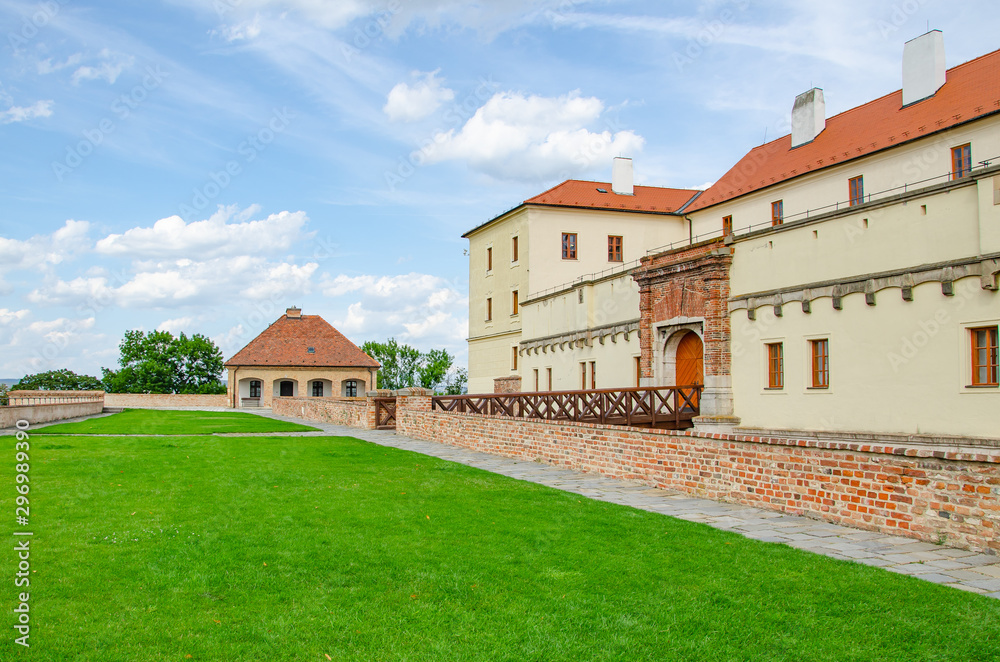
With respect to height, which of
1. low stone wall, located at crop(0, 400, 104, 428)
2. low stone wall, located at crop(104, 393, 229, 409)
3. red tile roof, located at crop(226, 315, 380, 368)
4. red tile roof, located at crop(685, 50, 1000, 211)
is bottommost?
low stone wall, located at crop(104, 393, 229, 409)

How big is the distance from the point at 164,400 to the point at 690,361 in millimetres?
45969

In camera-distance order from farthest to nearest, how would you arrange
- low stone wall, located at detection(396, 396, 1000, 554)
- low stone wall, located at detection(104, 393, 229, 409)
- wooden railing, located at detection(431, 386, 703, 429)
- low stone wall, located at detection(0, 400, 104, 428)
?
1. low stone wall, located at detection(104, 393, 229, 409)
2. low stone wall, located at detection(0, 400, 104, 428)
3. wooden railing, located at detection(431, 386, 703, 429)
4. low stone wall, located at detection(396, 396, 1000, 554)

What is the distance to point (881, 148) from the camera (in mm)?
24078

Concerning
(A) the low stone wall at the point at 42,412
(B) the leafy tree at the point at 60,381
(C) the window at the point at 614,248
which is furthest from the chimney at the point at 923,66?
(B) the leafy tree at the point at 60,381

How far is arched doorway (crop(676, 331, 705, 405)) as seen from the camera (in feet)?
73.4

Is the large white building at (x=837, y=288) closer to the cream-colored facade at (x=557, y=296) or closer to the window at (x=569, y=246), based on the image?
the cream-colored facade at (x=557, y=296)

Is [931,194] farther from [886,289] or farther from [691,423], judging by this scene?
[691,423]

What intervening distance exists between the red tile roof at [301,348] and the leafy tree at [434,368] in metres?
11.8

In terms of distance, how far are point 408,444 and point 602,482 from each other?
9.00 metres

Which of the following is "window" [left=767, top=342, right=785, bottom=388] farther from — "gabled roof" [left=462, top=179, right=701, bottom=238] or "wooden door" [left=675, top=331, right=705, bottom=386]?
"gabled roof" [left=462, top=179, right=701, bottom=238]

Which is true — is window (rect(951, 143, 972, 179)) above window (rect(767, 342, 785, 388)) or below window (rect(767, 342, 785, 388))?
above

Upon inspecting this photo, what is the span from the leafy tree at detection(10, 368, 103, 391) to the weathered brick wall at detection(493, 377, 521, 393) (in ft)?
125

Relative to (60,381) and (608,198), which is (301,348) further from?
(608,198)

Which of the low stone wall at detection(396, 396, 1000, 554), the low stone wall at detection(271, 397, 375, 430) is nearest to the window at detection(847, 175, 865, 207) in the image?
the low stone wall at detection(396, 396, 1000, 554)
